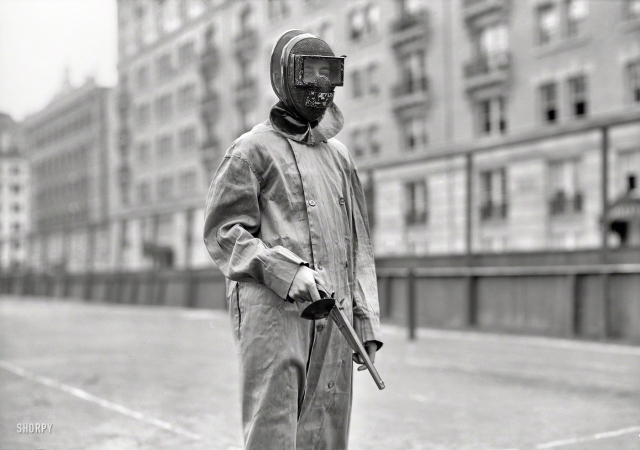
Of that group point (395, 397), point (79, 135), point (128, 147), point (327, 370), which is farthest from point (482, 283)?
point (79, 135)

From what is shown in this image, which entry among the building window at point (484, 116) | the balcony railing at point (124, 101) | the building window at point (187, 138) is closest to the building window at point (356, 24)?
the building window at point (484, 116)

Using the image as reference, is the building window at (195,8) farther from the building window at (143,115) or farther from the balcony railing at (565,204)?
the balcony railing at (565,204)

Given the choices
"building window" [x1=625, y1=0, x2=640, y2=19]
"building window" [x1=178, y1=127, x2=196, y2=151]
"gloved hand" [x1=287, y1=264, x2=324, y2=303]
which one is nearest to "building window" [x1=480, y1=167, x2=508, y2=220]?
"building window" [x1=625, y1=0, x2=640, y2=19]

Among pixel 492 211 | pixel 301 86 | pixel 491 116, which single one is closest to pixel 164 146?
pixel 491 116

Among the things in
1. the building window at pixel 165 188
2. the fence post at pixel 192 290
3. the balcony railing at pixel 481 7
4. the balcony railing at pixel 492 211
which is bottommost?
the fence post at pixel 192 290

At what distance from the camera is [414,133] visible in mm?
41500

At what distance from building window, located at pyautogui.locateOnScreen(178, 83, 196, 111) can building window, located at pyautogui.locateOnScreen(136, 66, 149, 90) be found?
198 inches

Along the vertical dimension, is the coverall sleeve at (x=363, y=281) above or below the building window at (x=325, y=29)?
below

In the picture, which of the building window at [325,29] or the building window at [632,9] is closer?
the building window at [632,9]

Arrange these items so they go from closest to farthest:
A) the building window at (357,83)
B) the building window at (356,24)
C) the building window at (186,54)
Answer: the building window at (356,24)
the building window at (357,83)
the building window at (186,54)

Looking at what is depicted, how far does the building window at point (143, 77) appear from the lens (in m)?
66.5

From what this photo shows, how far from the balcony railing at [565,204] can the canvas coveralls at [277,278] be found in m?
31.3

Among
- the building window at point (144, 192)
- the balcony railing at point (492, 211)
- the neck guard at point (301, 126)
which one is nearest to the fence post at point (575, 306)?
the neck guard at point (301, 126)

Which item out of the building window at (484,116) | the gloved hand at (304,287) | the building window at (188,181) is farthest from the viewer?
the building window at (188,181)
